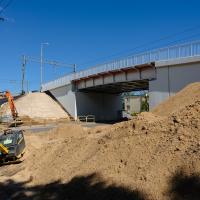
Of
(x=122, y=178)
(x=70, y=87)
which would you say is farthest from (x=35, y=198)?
(x=70, y=87)

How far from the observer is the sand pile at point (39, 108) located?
55344 millimetres

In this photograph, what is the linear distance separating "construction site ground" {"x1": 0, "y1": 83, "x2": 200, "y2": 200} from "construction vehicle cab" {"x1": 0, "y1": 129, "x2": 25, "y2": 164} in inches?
92.7

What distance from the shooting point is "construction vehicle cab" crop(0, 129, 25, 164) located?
16562 mm

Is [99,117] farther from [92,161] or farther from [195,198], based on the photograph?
[195,198]

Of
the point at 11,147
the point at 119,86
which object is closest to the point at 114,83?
the point at 119,86

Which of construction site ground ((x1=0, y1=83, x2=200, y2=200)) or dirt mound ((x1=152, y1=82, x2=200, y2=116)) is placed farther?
dirt mound ((x1=152, y1=82, x2=200, y2=116))

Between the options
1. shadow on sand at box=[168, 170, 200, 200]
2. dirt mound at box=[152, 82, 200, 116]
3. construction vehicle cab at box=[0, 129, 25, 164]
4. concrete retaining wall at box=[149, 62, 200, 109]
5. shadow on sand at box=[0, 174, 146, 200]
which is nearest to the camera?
shadow on sand at box=[168, 170, 200, 200]

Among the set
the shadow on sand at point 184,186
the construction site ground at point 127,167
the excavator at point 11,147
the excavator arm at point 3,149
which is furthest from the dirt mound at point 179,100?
the shadow on sand at point 184,186

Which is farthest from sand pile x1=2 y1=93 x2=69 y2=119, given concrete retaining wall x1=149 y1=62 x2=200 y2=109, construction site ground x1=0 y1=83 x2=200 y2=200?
construction site ground x1=0 y1=83 x2=200 y2=200

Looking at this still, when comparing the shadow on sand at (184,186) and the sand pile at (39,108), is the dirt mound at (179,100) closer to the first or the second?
the shadow on sand at (184,186)

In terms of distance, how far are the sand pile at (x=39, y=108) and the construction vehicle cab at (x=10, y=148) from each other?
121 feet

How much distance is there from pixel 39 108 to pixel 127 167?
162 feet

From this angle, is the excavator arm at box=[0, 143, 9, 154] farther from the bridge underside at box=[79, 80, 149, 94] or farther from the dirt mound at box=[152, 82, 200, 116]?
the bridge underside at box=[79, 80, 149, 94]

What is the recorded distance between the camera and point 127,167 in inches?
373
